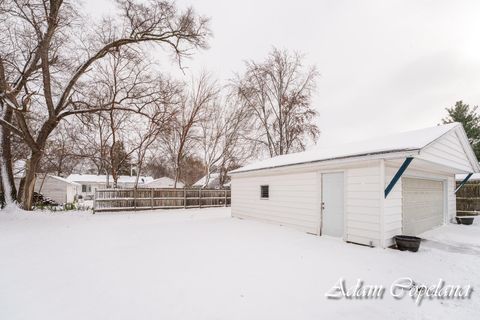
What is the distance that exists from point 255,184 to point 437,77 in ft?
34.5

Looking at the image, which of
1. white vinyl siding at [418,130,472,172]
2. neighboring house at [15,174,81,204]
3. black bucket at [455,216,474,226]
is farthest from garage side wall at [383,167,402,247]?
neighboring house at [15,174,81,204]

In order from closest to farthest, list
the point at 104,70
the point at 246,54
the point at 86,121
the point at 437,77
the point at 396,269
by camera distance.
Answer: the point at 396,269, the point at 437,77, the point at 86,121, the point at 104,70, the point at 246,54

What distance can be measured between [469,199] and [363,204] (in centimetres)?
1212

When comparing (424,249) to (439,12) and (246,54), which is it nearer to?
(439,12)

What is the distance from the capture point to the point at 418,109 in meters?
14.6

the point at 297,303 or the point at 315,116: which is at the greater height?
the point at 315,116

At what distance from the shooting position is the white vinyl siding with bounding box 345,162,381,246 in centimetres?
674

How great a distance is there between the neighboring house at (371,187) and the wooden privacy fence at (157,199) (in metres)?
7.38

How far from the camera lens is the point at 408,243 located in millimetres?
6297

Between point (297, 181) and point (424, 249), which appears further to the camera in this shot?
point (297, 181)

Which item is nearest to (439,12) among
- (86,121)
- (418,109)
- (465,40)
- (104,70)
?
(465,40)

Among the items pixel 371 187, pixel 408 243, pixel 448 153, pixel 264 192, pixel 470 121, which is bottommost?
pixel 408 243
